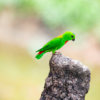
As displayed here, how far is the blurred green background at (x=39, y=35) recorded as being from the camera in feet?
12.5

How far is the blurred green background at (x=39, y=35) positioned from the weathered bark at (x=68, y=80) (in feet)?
6.86

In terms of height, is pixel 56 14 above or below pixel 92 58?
above

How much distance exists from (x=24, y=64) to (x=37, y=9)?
69.5 inches

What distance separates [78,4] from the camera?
15.9 feet

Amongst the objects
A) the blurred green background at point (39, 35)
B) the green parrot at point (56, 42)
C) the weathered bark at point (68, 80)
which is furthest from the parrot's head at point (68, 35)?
the blurred green background at point (39, 35)

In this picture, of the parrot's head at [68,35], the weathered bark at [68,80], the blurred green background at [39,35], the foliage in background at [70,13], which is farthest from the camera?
the foliage in background at [70,13]

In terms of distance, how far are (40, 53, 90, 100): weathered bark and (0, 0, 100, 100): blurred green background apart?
6.86 feet

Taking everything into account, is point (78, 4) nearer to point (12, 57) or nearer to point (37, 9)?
point (37, 9)

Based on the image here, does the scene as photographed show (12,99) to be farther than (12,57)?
No

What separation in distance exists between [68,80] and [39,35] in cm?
340

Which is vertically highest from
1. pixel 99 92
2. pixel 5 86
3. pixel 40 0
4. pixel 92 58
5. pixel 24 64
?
pixel 40 0

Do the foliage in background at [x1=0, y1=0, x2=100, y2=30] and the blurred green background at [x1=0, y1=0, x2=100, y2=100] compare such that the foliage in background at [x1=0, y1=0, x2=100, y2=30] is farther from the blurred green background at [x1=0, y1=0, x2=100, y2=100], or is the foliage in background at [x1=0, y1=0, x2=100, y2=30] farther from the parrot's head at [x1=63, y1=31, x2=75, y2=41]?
the parrot's head at [x1=63, y1=31, x2=75, y2=41]

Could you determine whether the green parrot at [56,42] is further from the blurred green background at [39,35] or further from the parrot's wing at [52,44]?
the blurred green background at [39,35]

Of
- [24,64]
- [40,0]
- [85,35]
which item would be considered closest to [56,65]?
[24,64]
